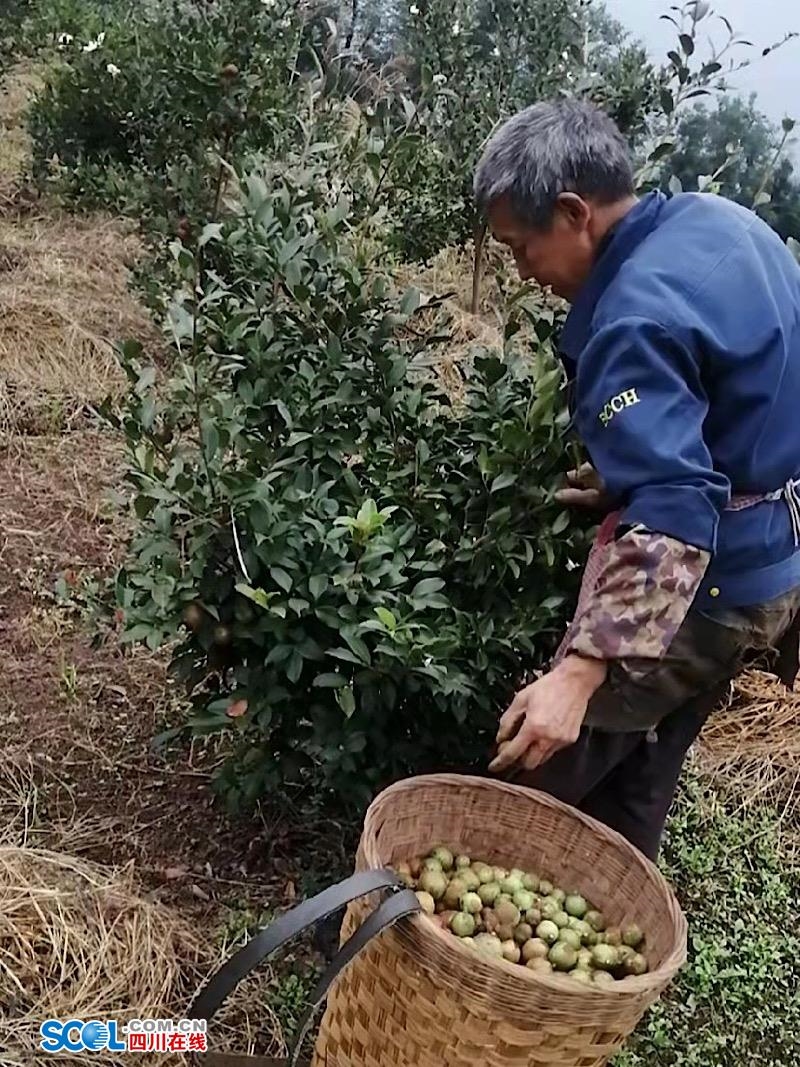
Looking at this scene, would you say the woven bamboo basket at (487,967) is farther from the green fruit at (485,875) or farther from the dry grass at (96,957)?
the dry grass at (96,957)

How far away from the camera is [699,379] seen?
1854 millimetres

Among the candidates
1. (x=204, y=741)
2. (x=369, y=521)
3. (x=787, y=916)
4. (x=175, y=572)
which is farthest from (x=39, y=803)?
(x=787, y=916)

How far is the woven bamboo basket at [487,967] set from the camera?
1.69 m

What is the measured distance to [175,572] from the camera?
232 centimetres

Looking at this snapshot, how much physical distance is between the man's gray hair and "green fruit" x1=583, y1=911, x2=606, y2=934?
119cm

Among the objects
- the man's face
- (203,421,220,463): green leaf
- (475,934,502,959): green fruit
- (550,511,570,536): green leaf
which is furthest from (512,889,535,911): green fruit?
the man's face

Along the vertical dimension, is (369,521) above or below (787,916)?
above

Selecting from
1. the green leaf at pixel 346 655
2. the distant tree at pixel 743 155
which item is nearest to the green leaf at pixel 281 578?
the green leaf at pixel 346 655

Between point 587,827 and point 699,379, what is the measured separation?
834 millimetres

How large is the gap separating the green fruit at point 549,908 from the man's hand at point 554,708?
359mm

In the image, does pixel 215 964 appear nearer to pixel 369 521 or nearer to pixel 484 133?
pixel 369 521

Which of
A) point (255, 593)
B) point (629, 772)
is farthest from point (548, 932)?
point (255, 593)

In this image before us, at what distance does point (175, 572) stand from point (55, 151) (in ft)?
14.7

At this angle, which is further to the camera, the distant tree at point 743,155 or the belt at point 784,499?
the distant tree at point 743,155
